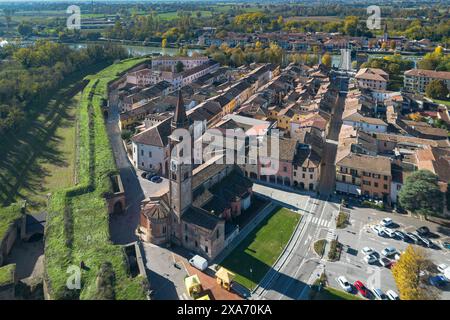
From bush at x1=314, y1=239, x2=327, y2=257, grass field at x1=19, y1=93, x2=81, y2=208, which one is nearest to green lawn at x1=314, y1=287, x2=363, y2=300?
bush at x1=314, y1=239, x2=327, y2=257

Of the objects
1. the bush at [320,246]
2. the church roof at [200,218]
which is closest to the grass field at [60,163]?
the church roof at [200,218]

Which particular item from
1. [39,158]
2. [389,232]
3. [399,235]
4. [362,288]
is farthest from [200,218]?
[39,158]

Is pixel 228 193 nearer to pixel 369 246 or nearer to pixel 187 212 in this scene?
pixel 187 212

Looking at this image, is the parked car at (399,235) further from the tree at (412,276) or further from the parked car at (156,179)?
the parked car at (156,179)

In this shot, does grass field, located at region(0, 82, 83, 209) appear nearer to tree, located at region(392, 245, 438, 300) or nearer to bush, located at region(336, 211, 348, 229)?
bush, located at region(336, 211, 348, 229)
